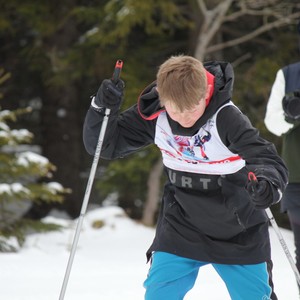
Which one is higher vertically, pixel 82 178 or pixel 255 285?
pixel 82 178

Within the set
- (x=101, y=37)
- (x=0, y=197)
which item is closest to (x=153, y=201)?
(x=101, y=37)

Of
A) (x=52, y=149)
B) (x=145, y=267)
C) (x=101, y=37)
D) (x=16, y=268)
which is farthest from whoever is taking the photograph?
(x=52, y=149)

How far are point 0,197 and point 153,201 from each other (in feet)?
10.6

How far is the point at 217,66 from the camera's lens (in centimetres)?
291

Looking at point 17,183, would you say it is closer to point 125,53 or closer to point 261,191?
point 125,53

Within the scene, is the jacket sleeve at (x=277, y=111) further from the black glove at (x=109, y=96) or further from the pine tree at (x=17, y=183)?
the pine tree at (x=17, y=183)

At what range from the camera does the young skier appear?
8.91ft

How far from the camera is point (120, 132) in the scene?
10.2 feet

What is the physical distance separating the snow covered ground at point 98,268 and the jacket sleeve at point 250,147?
240cm

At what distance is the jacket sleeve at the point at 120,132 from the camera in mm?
3055

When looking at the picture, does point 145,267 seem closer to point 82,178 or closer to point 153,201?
point 153,201

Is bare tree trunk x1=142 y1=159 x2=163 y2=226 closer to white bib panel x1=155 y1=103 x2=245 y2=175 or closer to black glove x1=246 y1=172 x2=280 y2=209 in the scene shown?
white bib panel x1=155 y1=103 x2=245 y2=175

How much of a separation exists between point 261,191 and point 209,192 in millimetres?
424

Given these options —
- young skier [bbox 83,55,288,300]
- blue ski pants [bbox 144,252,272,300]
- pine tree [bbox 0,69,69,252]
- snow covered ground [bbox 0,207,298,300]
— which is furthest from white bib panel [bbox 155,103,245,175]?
pine tree [bbox 0,69,69,252]
